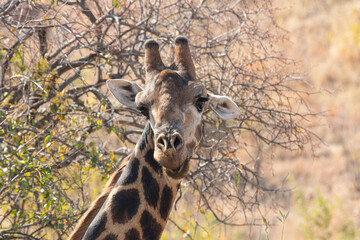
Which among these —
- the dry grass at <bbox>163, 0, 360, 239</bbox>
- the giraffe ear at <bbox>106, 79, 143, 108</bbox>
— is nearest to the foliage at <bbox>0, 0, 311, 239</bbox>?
the giraffe ear at <bbox>106, 79, 143, 108</bbox>

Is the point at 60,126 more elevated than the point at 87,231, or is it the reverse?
the point at 60,126

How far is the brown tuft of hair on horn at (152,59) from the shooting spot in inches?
177

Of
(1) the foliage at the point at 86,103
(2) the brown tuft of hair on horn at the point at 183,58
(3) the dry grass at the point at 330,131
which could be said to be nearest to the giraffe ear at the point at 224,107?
(2) the brown tuft of hair on horn at the point at 183,58

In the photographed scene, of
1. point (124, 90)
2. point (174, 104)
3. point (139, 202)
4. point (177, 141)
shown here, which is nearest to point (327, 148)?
point (124, 90)

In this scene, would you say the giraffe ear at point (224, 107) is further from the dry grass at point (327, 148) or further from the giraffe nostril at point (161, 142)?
the dry grass at point (327, 148)

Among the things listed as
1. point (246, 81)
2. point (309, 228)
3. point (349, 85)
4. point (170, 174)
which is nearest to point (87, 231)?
point (170, 174)

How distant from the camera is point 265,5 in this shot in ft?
21.4

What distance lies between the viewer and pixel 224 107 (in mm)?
4590

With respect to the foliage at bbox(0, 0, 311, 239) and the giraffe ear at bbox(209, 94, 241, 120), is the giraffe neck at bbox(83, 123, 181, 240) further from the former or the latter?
the foliage at bbox(0, 0, 311, 239)

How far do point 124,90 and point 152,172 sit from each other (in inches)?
30.8

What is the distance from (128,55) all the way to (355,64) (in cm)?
→ 1670

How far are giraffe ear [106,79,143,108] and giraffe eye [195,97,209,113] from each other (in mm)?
612

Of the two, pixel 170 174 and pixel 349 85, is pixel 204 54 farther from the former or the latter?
pixel 349 85

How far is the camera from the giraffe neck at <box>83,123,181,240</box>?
13.6 ft
